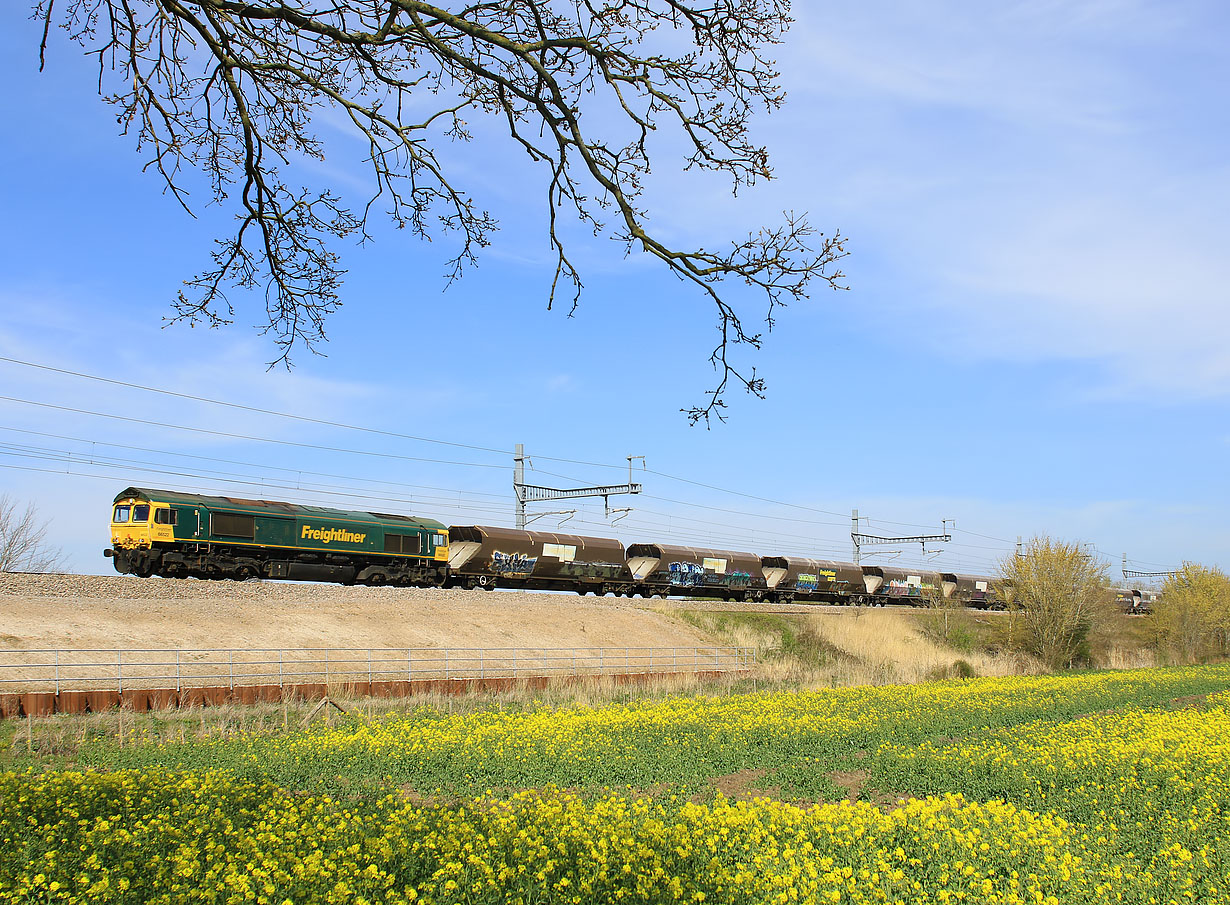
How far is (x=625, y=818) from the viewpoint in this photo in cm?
877

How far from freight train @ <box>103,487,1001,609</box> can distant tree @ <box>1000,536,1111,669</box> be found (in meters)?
12.5

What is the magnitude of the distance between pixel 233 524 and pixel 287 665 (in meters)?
7.12

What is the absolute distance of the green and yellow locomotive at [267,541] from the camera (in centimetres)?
2950

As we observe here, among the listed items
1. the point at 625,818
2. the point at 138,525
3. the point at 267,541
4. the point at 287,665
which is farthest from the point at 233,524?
the point at 625,818

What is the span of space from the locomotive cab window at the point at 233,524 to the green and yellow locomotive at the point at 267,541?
0.11 feet

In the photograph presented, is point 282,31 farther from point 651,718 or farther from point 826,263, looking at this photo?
point 651,718

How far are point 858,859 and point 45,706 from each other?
701 inches

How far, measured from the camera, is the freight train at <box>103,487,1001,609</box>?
1175 inches

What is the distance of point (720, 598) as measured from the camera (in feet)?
169

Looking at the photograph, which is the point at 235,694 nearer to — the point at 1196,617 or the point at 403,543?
the point at 403,543

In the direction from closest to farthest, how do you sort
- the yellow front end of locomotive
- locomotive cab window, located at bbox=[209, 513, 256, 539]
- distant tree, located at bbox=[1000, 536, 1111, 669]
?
1. the yellow front end of locomotive
2. locomotive cab window, located at bbox=[209, 513, 256, 539]
3. distant tree, located at bbox=[1000, 536, 1111, 669]

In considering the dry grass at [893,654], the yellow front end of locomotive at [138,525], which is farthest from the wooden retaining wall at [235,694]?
the dry grass at [893,654]

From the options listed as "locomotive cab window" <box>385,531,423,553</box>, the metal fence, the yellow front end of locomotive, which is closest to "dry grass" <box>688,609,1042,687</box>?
the metal fence

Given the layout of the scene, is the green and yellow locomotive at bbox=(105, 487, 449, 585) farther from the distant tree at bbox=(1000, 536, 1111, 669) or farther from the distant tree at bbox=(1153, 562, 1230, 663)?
the distant tree at bbox=(1153, 562, 1230, 663)
